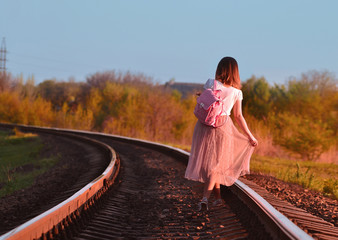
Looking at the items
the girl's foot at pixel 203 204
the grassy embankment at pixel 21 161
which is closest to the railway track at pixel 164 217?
the girl's foot at pixel 203 204

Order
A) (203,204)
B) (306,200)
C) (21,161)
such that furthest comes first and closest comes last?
(21,161), (306,200), (203,204)

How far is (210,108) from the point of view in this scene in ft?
13.8

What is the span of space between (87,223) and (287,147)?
12.9m

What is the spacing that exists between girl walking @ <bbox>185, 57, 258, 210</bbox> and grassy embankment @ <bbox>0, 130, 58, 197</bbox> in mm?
4871

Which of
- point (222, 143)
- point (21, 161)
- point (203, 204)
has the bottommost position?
point (21, 161)

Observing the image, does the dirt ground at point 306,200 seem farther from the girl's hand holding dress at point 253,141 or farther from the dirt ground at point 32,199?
the dirt ground at point 32,199

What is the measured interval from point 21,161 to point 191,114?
12729 millimetres

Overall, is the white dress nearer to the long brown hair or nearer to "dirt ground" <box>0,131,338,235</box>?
the long brown hair

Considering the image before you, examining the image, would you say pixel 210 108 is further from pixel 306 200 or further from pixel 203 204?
pixel 306 200

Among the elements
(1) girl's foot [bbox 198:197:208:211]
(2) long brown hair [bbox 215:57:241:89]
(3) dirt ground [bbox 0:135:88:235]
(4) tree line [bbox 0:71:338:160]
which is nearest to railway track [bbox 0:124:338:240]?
(1) girl's foot [bbox 198:197:208:211]

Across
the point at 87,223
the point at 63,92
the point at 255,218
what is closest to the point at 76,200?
the point at 87,223

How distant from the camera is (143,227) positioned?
13.1 feet

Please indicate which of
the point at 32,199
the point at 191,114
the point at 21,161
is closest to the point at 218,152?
the point at 32,199

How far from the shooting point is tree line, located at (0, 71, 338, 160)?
15.5 m
